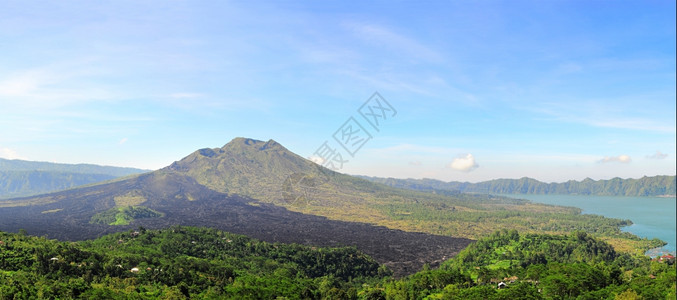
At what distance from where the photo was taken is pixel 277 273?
56375 millimetres

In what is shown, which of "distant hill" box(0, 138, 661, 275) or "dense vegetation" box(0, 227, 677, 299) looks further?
"distant hill" box(0, 138, 661, 275)

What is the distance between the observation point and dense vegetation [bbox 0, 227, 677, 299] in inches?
1543

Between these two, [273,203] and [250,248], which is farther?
[273,203]

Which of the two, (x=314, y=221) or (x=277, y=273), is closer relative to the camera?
(x=277, y=273)

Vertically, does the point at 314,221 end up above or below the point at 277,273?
below

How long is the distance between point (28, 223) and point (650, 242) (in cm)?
18956

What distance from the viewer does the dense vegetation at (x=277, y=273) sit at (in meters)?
39.2

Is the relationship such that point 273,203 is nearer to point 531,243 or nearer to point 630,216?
point 531,243

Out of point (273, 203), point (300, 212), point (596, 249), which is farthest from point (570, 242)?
point (273, 203)

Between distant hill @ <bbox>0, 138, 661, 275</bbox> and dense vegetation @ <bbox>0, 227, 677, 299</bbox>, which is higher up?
dense vegetation @ <bbox>0, 227, 677, 299</bbox>

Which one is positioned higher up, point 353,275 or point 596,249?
point 596,249

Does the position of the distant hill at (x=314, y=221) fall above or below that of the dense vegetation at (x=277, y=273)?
below

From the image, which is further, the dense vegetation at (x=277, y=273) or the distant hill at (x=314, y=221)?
the distant hill at (x=314, y=221)

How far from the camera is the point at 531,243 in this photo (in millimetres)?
77562
